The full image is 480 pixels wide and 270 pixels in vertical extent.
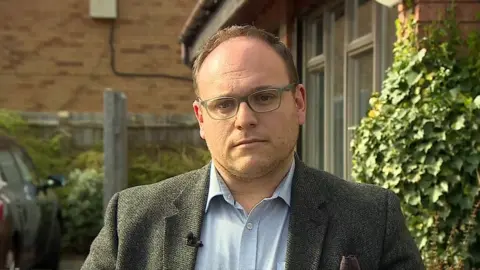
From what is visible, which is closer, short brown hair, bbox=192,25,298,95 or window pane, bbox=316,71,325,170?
short brown hair, bbox=192,25,298,95

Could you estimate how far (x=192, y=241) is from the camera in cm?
213

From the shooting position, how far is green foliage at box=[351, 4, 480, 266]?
446cm

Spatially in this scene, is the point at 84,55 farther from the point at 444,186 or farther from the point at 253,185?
the point at 253,185

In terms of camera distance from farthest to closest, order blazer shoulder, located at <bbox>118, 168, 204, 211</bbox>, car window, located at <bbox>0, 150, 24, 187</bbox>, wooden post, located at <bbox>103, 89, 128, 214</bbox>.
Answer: wooden post, located at <bbox>103, 89, 128, 214</bbox>
car window, located at <bbox>0, 150, 24, 187</bbox>
blazer shoulder, located at <bbox>118, 168, 204, 211</bbox>

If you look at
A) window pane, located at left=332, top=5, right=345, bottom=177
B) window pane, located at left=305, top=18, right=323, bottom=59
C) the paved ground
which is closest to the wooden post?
the paved ground

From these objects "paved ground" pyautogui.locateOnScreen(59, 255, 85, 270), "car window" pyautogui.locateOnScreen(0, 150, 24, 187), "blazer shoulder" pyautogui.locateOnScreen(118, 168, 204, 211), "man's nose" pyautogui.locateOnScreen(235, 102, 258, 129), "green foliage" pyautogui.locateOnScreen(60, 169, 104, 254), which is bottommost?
"paved ground" pyautogui.locateOnScreen(59, 255, 85, 270)

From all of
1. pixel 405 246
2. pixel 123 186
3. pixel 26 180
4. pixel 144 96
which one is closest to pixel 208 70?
pixel 405 246

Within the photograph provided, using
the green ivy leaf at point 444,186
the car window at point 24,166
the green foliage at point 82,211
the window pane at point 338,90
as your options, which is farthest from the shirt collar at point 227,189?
the green foliage at point 82,211

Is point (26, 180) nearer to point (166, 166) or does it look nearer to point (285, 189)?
point (166, 166)

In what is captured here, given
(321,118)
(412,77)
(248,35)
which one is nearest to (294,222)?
(248,35)

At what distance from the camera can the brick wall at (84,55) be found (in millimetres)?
15484

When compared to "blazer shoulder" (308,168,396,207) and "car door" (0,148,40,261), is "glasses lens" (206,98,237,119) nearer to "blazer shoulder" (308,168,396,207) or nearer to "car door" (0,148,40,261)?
"blazer shoulder" (308,168,396,207)

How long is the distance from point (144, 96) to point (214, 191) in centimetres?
1398

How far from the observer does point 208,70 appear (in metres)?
2.14
